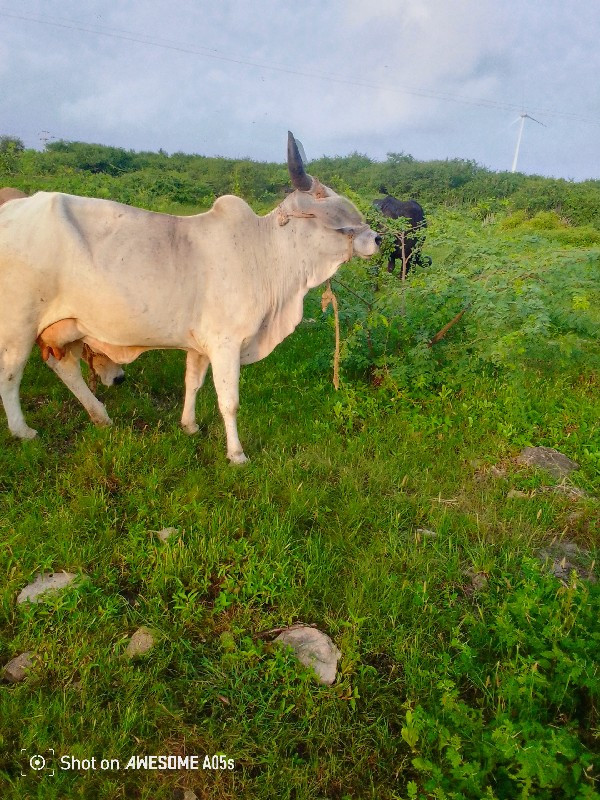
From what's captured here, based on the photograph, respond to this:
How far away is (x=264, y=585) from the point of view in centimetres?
282

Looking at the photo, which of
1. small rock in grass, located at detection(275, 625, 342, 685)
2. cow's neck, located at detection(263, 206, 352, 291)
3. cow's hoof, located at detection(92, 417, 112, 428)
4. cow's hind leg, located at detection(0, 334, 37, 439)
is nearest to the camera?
small rock in grass, located at detection(275, 625, 342, 685)

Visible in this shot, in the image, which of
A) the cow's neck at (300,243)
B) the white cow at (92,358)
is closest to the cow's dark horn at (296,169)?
the cow's neck at (300,243)

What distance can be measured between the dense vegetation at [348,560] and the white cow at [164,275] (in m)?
0.67

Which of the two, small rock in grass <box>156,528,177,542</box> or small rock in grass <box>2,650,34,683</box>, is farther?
small rock in grass <box>156,528,177,542</box>

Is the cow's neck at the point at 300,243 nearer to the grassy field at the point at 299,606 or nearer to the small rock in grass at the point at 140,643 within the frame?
A: the grassy field at the point at 299,606

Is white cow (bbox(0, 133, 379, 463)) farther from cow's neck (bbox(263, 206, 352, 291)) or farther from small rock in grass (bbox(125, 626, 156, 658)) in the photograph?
small rock in grass (bbox(125, 626, 156, 658))

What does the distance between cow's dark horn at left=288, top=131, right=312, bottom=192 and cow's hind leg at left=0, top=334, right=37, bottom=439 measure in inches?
80.8

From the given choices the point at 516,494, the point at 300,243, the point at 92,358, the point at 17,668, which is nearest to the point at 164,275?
the point at 300,243

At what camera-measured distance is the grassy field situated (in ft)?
→ 6.82

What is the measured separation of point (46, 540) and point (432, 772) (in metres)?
2.17

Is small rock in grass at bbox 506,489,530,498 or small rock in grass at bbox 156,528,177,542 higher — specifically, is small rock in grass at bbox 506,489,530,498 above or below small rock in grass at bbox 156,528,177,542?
above

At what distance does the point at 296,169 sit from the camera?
3619mm

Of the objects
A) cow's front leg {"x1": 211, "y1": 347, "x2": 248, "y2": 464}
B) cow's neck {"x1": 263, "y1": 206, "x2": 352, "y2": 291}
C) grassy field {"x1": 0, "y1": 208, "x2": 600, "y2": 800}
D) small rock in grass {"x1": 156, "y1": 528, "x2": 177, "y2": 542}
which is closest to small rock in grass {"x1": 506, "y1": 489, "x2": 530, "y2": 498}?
grassy field {"x1": 0, "y1": 208, "x2": 600, "y2": 800}

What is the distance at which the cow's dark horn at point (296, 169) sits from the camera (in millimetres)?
3486
